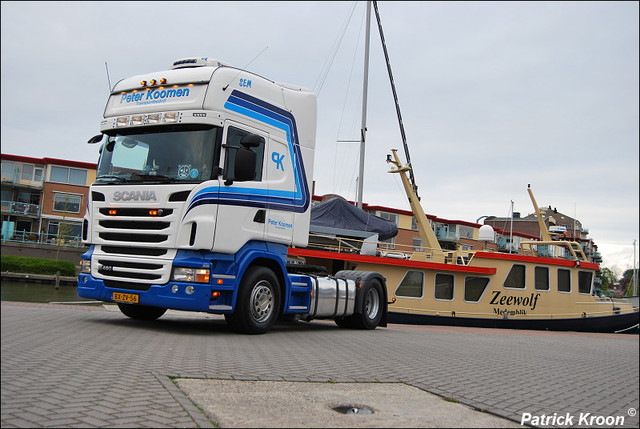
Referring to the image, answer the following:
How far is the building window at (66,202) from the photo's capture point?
163ft

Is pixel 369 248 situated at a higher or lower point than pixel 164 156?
lower

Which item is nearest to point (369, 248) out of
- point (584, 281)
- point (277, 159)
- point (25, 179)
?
point (584, 281)

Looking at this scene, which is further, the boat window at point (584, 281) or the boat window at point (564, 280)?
the boat window at point (584, 281)

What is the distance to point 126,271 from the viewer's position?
853 centimetres

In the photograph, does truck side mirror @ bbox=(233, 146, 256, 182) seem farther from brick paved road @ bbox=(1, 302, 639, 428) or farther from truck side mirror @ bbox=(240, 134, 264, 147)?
brick paved road @ bbox=(1, 302, 639, 428)

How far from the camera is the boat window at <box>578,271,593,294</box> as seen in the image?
22.3m

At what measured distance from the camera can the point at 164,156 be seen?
8672mm

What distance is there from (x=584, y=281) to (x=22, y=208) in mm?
43637

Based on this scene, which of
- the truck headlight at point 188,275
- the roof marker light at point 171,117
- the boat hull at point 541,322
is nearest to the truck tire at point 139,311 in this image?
the truck headlight at point 188,275

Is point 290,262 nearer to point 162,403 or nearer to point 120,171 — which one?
point 120,171

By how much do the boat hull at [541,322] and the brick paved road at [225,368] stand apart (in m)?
8.09

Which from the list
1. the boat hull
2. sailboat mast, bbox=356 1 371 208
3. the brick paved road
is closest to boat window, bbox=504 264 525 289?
the boat hull

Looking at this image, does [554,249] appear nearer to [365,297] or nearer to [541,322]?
[541,322]

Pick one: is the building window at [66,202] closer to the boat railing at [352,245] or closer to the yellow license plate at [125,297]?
the boat railing at [352,245]
